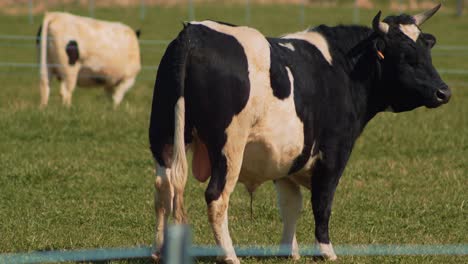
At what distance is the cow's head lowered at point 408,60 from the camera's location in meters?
8.06

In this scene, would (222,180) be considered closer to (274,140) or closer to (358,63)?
(274,140)

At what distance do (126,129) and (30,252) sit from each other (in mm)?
6025

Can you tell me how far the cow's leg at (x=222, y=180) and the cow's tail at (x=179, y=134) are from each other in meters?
0.20

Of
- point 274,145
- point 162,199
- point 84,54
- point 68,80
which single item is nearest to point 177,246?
point 162,199

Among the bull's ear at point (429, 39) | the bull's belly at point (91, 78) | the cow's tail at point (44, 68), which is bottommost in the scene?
the bull's belly at point (91, 78)

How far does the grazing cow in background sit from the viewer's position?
1812 centimetres

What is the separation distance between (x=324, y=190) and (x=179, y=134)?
4.79 ft

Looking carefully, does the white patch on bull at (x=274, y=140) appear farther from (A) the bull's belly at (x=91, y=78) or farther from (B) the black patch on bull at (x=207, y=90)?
(A) the bull's belly at (x=91, y=78)

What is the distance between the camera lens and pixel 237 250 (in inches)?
307

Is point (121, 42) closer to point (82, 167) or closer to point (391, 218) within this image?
point (82, 167)

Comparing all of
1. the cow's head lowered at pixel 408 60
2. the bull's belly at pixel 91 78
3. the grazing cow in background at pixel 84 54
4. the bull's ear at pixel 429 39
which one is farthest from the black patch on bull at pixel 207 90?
the bull's belly at pixel 91 78

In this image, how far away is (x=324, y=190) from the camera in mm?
7848

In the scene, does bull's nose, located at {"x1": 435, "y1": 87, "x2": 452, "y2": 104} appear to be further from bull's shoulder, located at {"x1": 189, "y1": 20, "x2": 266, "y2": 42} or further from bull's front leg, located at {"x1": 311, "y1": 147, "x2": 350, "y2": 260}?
bull's shoulder, located at {"x1": 189, "y1": 20, "x2": 266, "y2": 42}

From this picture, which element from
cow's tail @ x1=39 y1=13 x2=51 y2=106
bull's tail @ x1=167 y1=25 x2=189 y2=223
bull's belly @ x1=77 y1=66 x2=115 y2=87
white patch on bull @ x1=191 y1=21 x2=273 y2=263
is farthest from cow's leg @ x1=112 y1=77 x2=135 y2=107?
bull's tail @ x1=167 y1=25 x2=189 y2=223
